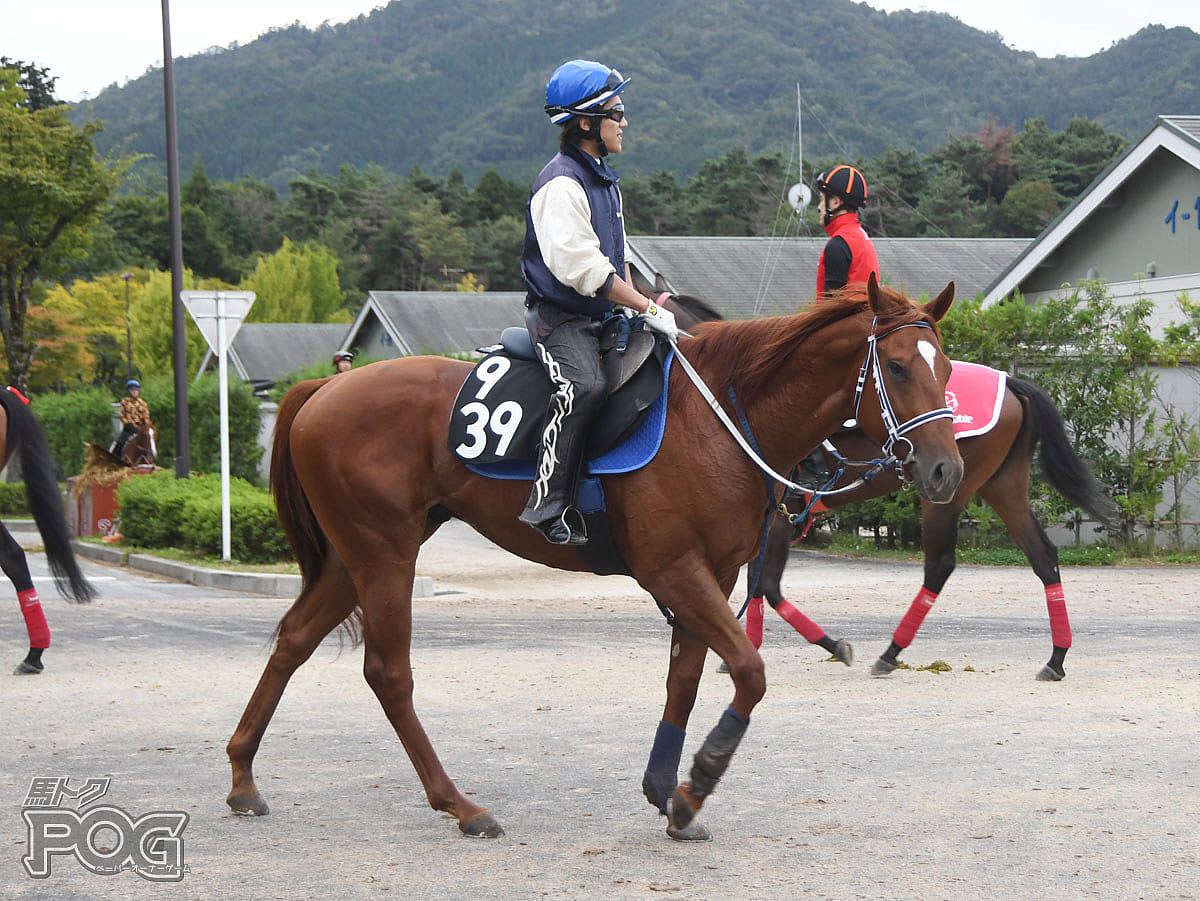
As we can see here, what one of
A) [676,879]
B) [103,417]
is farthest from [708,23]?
[676,879]

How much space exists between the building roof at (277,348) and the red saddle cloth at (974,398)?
45086 millimetres

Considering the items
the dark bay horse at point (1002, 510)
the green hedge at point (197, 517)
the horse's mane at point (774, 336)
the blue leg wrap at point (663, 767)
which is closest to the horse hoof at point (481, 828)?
the blue leg wrap at point (663, 767)

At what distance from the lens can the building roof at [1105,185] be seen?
2052 centimetres

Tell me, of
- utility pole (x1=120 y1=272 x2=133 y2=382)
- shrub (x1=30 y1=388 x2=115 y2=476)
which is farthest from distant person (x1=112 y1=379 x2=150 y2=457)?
utility pole (x1=120 y1=272 x2=133 y2=382)

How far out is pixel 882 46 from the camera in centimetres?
14450

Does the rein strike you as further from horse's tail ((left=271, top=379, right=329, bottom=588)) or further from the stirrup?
horse's tail ((left=271, top=379, right=329, bottom=588))

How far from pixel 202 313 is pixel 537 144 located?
13914 cm

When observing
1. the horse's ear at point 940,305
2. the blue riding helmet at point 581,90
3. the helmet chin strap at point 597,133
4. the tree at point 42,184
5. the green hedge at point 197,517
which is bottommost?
the green hedge at point 197,517

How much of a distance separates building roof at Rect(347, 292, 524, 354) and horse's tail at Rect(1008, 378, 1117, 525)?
1308 inches

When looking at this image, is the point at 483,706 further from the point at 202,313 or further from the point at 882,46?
the point at 882,46

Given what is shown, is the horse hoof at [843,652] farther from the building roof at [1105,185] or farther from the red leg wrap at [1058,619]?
the building roof at [1105,185]

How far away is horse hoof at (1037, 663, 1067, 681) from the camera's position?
8391 millimetres

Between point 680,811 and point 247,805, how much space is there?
1752 mm

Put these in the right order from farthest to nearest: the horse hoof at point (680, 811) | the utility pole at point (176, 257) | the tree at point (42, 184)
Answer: the tree at point (42, 184) → the utility pole at point (176, 257) → the horse hoof at point (680, 811)
